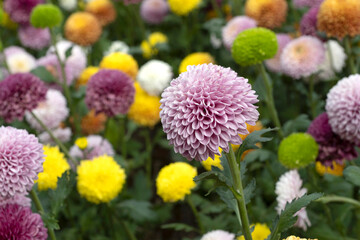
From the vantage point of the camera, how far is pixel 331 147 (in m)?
1.90

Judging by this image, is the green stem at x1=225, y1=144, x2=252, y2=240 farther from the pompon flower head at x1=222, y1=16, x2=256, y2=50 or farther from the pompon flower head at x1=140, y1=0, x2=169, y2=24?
the pompon flower head at x1=140, y1=0, x2=169, y2=24

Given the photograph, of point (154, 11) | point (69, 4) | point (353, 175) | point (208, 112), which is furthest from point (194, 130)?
point (69, 4)

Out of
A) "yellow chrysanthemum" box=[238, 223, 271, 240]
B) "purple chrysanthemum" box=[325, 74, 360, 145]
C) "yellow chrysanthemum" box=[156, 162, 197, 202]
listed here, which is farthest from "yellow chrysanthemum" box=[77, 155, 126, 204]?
"purple chrysanthemum" box=[325, 74, 360, 145]

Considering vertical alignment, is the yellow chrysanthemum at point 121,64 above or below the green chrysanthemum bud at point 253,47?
above

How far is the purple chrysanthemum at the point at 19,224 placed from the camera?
4.85 feet

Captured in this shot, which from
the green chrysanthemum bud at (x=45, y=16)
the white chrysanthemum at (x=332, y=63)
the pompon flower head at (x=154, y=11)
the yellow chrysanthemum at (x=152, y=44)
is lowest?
the white chrysanthemum at (x=332, y=63)

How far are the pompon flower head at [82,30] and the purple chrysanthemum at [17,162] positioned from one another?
6.31ft

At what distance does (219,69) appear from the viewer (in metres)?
1.21

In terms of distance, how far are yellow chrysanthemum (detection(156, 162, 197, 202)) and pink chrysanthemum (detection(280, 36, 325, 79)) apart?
799mm

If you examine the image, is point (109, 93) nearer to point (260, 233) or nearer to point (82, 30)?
point (260, 233)

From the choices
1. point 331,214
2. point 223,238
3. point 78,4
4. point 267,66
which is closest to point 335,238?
point 331,214

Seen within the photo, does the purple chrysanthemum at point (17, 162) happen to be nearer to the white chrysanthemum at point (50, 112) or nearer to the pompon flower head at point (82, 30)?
the white chrysanthemum at point (50, 112)

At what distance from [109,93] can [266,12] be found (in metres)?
1.21

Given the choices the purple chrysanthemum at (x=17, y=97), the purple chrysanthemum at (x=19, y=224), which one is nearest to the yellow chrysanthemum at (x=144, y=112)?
the purple chrysanthemum at (x=17, y=97)
